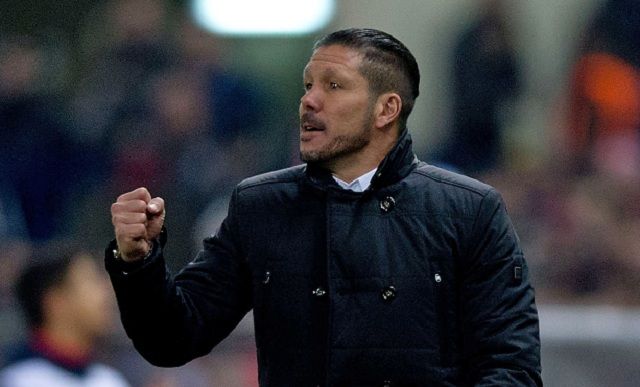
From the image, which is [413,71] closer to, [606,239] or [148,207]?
[148,207]

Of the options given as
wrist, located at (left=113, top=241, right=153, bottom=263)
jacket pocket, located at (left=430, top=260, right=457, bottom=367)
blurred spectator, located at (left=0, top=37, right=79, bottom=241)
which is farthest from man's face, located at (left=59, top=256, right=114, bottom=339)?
blurred spectator, located at (left=0, top=37, right=79, bottom=241)

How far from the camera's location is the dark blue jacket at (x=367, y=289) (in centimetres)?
394

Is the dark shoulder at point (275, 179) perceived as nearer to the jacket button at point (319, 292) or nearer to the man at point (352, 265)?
the man at point (352, 265)

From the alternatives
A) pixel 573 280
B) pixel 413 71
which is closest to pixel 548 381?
pixel 573 280

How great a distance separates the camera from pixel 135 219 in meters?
3.80

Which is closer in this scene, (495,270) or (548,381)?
(495,270)

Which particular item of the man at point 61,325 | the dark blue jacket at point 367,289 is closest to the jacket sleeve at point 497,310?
the dark blue jacket at point 367,289

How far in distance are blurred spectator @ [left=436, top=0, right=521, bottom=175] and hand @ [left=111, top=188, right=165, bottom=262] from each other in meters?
5.56

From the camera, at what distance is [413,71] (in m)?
4.23

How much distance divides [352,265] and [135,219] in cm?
56

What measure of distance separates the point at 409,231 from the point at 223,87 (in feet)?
18.9

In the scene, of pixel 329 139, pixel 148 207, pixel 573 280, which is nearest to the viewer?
pixel 148 207

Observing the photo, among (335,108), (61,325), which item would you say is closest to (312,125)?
(335,108)

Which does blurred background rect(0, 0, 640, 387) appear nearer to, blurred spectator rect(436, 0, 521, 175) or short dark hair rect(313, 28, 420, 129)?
blurred spectator rect(436, 0, 521, 175)
